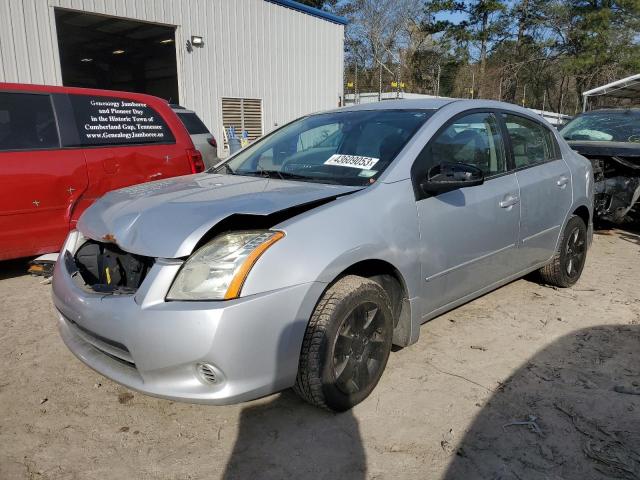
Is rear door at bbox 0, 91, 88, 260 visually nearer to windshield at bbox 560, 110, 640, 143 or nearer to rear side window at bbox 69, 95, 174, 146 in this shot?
rear side window at bbox 69, 95, 174, 146

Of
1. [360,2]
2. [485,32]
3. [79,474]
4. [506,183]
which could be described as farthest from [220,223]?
[360,2]

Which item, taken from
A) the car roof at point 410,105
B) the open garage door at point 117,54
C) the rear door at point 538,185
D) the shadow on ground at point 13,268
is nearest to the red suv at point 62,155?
the shadow on ground at point 13,268

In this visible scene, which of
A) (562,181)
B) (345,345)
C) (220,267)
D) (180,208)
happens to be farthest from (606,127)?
(220,267)

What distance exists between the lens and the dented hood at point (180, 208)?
7.57 ft

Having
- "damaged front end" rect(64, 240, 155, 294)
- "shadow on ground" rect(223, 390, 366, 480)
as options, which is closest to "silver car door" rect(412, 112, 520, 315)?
"shadow on ground" rect(223, 390, 366, 480)

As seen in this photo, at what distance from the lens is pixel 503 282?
377cm

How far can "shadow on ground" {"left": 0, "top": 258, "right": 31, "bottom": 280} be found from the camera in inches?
194

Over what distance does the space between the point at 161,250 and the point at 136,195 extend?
0.83m

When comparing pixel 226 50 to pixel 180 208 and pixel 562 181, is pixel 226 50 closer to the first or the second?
pixel 562 181

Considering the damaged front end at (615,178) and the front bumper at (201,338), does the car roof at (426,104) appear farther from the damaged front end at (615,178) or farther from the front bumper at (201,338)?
the damaged front end at (615,178)

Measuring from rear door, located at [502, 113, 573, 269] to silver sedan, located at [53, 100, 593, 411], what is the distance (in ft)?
0.10

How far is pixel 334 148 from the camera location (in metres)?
3.36

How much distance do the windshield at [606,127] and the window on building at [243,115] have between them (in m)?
8.75

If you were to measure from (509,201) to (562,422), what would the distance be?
4.98 feet
